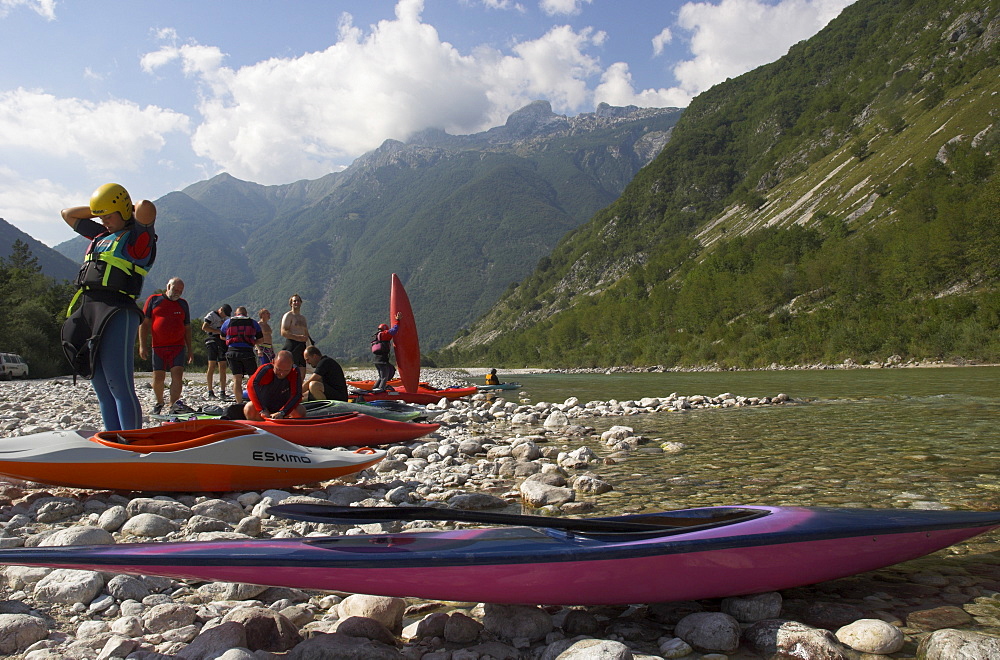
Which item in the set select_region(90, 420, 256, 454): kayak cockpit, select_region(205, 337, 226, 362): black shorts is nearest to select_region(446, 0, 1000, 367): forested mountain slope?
select_region(205, 337, 226, 362): black shorts

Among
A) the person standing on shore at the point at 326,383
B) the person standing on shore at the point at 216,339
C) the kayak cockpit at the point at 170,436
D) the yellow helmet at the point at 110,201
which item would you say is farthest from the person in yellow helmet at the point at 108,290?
the person standing on shore at the point at 216,339

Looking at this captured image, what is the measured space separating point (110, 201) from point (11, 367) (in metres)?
31.1

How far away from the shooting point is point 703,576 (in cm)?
224

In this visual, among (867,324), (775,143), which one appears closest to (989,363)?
(867,324)

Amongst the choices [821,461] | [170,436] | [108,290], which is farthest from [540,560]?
[821,461]

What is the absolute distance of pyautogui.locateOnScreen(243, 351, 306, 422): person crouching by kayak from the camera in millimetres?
6633

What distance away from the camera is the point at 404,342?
44.3 feet

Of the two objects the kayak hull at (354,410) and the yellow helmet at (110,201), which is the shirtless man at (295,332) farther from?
the yellow helmet at (110,201)

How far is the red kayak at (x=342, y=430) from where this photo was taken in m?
Answer: 6.35

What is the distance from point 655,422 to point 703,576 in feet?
28.5

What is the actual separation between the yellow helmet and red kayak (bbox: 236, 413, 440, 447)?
241 cm

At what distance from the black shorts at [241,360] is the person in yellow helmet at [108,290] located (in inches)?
218

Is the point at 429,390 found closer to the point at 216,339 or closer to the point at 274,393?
the point at 216,339

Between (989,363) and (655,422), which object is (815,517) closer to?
(655,422)
